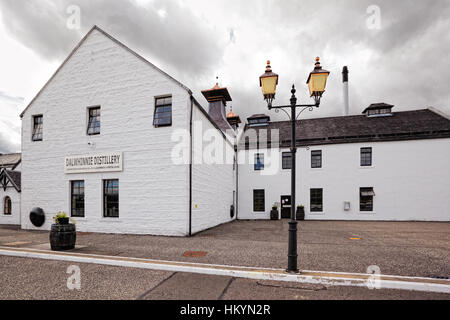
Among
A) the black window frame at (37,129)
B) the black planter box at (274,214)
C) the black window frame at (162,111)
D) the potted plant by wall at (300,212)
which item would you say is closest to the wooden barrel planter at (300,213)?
the potted plant by wall at (300,212)

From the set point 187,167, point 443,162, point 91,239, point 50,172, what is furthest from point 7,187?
point 443,162

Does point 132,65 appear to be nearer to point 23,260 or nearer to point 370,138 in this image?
point 23,260

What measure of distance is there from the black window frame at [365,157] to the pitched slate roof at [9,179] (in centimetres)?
2753

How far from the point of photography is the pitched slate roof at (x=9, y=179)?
17.3 m

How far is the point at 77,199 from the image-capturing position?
512 inches

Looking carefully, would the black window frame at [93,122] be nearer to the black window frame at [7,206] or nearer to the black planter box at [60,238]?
the black planter box at [60,238]

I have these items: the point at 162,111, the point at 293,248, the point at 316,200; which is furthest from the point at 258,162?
the point at 293,248

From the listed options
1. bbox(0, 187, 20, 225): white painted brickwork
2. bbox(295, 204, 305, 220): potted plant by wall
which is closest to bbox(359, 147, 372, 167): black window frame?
bbox(295, 204, 305, 220): potted plant by wall

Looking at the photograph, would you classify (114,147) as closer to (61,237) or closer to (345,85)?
(61,237)

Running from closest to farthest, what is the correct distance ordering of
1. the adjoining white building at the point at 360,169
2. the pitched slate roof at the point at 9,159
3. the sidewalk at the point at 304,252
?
the sidewalk at the point at 304,252
the adjoining white building at the point at 360,169
the pitched slate roof at the point at 9,159

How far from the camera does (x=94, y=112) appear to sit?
43.1ft

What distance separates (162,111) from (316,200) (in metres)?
15.6

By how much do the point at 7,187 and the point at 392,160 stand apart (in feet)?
101

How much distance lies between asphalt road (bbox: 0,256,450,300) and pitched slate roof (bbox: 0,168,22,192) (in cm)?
1510
